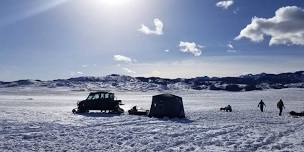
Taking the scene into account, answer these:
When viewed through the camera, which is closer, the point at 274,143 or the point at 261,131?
the point at 274,143

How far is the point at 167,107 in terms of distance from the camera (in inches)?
1367

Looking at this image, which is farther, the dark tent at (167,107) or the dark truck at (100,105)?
the dark truck at (100,105)

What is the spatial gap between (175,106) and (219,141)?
50.7 feet

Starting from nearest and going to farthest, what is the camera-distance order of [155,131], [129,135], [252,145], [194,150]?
[194,150]
[252,145]
[129,135]
[155,131]

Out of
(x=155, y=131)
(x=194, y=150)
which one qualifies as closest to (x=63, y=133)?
(x=155, y=131)

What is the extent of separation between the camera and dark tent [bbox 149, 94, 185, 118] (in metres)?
34.6

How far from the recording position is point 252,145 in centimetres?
1820

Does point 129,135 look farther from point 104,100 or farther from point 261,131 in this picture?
point 104,100

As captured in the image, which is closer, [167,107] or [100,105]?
[167,107]

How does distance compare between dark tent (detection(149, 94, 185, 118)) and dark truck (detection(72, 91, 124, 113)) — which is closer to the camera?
dark tent (detection(149, 94, 185, 118))

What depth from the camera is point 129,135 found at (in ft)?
70.0

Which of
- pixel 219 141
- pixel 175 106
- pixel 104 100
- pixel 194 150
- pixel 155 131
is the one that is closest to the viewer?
pixel 194 150

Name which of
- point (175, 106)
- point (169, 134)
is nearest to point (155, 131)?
point (169, 134)

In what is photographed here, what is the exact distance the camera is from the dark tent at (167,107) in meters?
34.6
